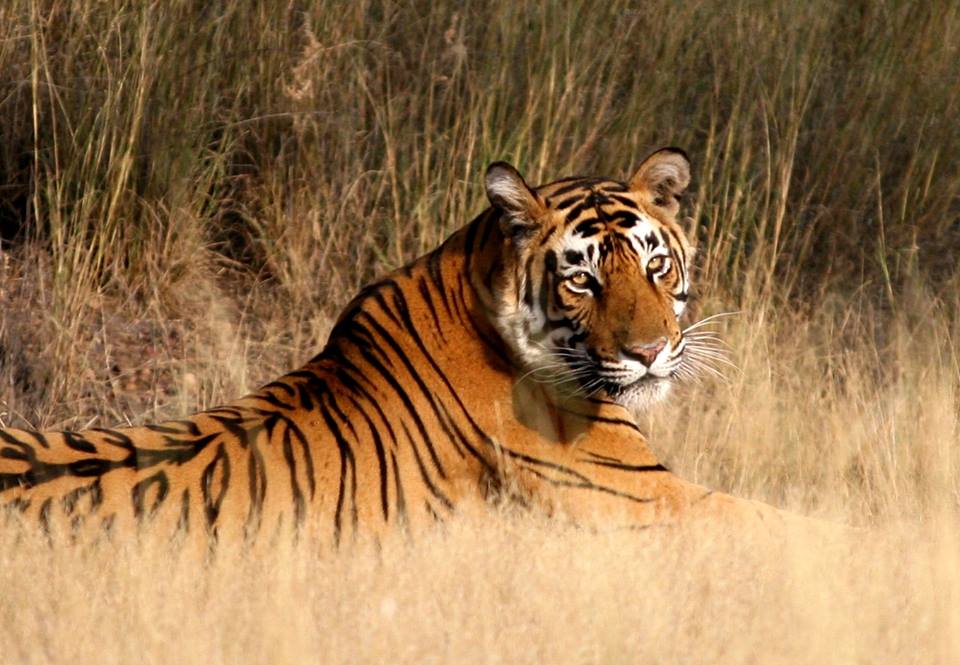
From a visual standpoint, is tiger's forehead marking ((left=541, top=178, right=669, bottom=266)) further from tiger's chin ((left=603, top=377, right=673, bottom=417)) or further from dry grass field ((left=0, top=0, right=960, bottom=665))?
dry grass field ((left=0, top=0, right=960, bottom=665))

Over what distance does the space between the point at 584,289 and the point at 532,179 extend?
6.56ft

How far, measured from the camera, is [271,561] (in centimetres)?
387

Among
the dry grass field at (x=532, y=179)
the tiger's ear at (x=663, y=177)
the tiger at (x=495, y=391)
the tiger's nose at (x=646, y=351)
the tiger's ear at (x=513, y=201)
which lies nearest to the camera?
the tiger at (x=495, y=391)

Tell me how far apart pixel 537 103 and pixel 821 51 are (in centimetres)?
160

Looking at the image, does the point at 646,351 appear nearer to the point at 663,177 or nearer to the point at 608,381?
the point at 608,381

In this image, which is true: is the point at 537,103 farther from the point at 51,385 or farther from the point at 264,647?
the point at 264,647

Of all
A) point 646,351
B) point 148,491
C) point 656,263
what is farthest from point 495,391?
point 148,491

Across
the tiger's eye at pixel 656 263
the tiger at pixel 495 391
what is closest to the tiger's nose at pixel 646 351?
the tiger at pixel 495 391

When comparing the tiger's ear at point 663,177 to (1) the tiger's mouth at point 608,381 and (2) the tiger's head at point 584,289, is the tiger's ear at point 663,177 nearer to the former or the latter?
(2) the tiger's head at point 584,289

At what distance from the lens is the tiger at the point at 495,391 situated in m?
4.23

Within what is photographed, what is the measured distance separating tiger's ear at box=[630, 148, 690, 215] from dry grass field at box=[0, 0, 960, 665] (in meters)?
0.98

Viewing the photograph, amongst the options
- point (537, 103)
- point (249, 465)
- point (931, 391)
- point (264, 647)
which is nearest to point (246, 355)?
point (537, 103)

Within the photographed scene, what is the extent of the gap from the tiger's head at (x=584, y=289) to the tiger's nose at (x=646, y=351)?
21 mm

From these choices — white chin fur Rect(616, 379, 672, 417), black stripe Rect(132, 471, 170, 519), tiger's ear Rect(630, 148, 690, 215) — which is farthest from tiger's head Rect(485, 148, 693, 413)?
black stripe Rect(132, 471, 170, 519)
